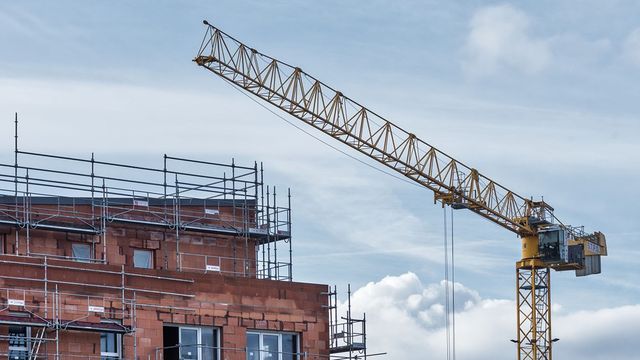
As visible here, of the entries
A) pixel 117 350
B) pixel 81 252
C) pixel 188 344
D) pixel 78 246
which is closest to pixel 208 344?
pixel 188 344

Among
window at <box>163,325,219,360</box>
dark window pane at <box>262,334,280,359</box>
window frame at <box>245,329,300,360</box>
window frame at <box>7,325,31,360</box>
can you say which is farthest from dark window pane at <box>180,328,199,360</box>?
window frame at <box>7,325,31,360</box>

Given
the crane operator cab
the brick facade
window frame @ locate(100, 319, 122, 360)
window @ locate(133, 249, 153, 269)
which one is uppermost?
the crane operator cab

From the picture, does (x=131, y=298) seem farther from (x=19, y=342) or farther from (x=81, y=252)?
(x=81, y=252)

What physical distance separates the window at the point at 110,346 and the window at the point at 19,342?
8.49 feet

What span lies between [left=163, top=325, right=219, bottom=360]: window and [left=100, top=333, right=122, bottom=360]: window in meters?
1.77

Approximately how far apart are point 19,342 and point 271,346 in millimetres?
9660

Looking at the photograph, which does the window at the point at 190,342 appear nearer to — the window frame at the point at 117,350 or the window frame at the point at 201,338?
the window frame at the point at 201,338

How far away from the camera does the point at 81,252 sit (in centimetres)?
5616

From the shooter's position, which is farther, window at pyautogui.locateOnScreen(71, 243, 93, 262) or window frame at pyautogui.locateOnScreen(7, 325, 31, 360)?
window at pyautogui.locateOnScreen(71, 243, 93, 262)

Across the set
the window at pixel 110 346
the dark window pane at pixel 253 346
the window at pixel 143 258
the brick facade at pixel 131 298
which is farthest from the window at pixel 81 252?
the window at pixel 110 346

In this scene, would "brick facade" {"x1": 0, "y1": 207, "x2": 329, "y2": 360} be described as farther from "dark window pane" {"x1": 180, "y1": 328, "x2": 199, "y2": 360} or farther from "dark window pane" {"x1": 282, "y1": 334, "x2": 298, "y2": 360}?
"dark window pane" {"x1": 180, "y1": 328, "x2": 199, "y2": 360}

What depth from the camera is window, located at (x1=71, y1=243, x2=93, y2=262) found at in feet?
184

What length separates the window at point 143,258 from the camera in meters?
57.4

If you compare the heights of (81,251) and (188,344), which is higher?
(81,251)
